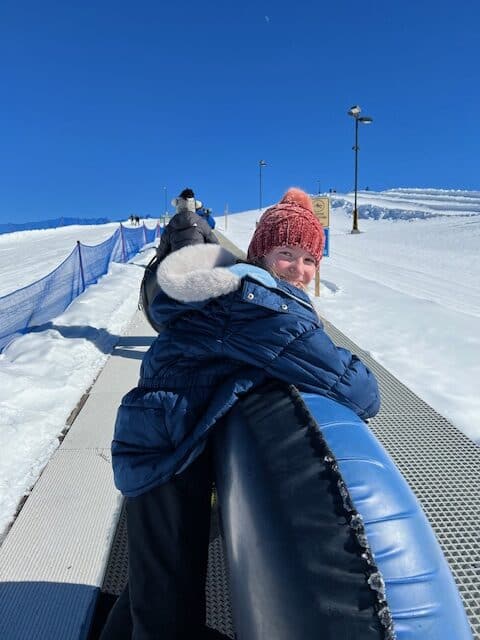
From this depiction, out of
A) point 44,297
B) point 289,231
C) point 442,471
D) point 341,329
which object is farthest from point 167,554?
point 44,297

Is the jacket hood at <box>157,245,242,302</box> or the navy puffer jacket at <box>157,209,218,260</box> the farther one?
the navy puffer jacket at <box>157,209,218,260</box>

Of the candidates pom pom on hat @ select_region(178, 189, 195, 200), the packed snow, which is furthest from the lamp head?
pom pom on hat @ select_region(178, 189, 195, 200)

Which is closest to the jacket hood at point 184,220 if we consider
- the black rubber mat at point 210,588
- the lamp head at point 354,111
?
the black rubber mat at point 210,588

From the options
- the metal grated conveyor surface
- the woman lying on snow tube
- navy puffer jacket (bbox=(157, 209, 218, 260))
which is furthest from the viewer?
navy puffer jacket (bbox=(157, 209, 218, 260))

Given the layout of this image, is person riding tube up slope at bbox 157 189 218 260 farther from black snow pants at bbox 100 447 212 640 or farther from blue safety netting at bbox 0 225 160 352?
black snow pants at bbox 100 447 212 640

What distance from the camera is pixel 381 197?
64.3 meters

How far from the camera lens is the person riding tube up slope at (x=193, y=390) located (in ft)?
3.67

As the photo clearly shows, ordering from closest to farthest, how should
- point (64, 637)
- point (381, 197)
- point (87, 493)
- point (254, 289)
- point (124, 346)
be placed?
point (254, 289) → point (64, 637) → point (87, 493) → point (124, 346) → point (381, 197)

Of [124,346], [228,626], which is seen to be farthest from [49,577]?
[124,346]

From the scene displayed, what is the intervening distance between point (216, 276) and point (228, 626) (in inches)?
52.4

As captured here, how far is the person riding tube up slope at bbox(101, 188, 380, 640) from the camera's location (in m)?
1.12

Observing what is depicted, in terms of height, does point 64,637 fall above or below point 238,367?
below

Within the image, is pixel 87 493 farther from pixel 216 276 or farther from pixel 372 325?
pixel 372 325

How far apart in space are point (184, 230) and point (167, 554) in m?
2.80
